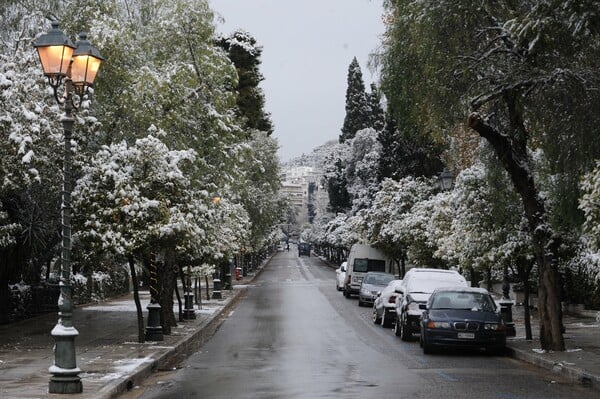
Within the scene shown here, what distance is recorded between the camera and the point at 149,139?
20.0 m

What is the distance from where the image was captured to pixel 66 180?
1364 centimetres

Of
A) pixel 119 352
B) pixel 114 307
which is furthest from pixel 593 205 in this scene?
pixel 114 307

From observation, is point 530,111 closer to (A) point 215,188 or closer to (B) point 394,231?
(A) point 215,188

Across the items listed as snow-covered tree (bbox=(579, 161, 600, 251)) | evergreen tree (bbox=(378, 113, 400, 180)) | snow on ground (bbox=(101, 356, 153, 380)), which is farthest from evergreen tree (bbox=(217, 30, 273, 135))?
snow-covered tree (bbox=(579, 161, 600, 251))

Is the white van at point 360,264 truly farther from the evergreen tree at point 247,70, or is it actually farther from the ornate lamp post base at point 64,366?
the ornate lamp post base at point 64,366

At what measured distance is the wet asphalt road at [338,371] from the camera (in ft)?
45.8

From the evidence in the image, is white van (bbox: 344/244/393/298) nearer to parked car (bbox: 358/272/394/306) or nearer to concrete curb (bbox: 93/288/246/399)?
parked car (bbox: 358/272/394/306)

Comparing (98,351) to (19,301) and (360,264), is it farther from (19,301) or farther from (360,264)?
(360,264)

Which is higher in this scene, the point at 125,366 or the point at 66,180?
the point at 66,180

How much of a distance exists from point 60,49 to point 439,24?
7573mm

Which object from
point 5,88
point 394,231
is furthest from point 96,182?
point 394,231

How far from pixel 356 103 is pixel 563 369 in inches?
3322

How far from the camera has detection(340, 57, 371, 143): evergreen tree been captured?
326ft

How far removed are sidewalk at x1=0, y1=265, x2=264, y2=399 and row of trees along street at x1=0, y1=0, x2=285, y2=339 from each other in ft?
5.71
